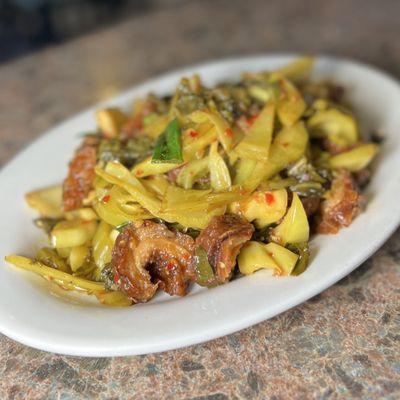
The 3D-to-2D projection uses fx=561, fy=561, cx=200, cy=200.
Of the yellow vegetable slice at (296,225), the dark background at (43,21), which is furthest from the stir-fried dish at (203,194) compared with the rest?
the dark background at (43,21)

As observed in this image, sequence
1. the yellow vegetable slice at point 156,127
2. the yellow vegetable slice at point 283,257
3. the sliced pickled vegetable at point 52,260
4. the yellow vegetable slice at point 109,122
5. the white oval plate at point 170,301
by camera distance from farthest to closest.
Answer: the yellow vegetable slice at point 109,122 < the yellow vegetable slice at point 156,127 < the sliced pickled vegetable at point 52,260 < the yellow vegetable slice at point 283,257 < the white oval plate at point 170,301

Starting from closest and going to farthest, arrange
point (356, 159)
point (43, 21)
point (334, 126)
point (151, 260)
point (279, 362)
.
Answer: point (279, 362) < point (151, 260) < point (356, 159) < point (334, 126) < point (43, 21)

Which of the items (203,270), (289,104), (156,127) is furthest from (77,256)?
(289,104)

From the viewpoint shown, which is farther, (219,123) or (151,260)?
(219,123)

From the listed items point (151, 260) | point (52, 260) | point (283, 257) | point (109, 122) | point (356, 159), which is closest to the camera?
point (283, 257)

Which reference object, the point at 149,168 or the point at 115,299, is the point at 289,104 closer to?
the point at 149,168

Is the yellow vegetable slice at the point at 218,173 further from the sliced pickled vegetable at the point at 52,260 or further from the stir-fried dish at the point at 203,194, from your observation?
the sliced pickled vegetable at the point at 52,260

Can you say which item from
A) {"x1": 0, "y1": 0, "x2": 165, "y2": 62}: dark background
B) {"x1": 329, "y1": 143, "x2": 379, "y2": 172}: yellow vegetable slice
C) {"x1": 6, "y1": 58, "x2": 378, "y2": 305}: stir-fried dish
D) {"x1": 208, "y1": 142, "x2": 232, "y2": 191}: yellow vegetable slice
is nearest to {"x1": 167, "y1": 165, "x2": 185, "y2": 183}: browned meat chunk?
{"x1": 6, "y1": 58, "x2": 378, "y2": 305}: stir-fried dish
